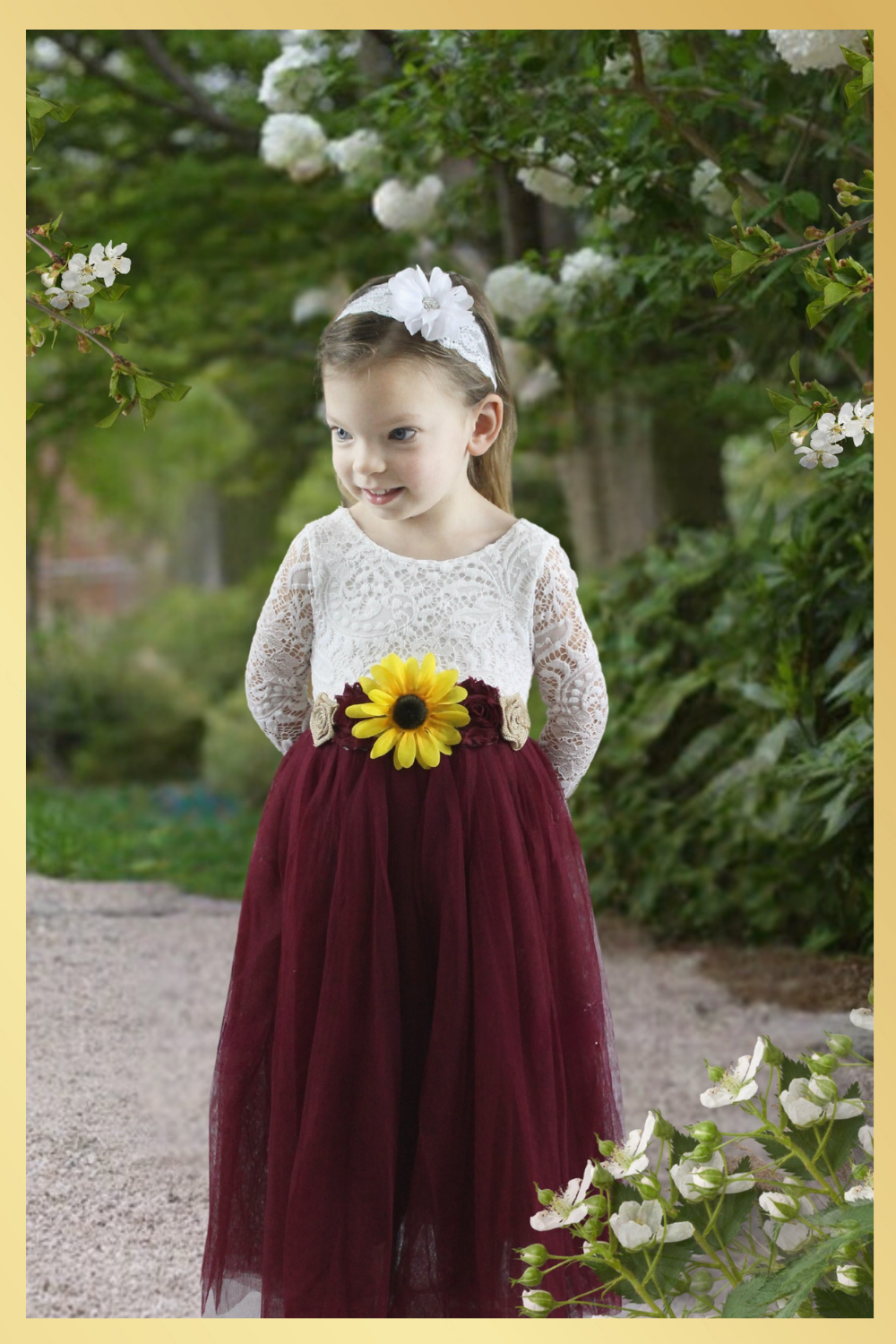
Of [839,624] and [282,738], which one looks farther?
[839,624]

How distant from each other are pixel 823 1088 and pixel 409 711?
0.73 meters

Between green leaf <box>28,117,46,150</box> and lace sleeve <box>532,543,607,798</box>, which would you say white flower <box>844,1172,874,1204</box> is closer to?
lace sleeve <box>532,543,607,798</box>

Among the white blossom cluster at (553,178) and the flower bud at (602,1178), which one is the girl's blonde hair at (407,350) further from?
the white blossom cluster at (553,178)

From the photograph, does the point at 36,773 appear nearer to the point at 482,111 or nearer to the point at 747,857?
the point at 747,857

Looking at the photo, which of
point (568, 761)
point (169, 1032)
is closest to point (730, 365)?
point (568, 761)

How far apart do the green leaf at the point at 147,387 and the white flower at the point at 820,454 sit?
846 mm

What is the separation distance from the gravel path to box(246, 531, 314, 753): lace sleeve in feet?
3.02

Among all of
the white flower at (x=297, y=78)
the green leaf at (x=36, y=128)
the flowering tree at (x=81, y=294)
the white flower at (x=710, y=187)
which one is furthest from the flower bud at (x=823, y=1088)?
the white flower at (x=297, y=78)

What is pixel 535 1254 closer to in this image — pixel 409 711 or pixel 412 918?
pixel 412 918

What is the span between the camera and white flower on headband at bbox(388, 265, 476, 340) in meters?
1.86

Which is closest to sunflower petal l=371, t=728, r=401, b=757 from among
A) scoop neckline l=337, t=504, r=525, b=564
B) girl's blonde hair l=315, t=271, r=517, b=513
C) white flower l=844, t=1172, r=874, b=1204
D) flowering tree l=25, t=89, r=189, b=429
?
scoop neckline l=337, t=504, r=525, b=564

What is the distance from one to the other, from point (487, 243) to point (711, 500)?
4.01 feet

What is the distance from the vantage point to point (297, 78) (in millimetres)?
3566

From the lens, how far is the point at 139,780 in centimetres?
796
